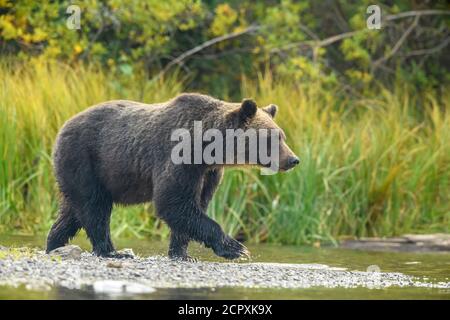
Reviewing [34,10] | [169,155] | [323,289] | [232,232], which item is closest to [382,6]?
[34,10]

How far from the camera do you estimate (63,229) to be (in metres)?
9.77

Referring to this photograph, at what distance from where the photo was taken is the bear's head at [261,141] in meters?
9.16

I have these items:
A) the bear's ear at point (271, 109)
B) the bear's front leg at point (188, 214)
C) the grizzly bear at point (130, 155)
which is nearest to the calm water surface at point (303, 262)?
the grizzly bear at point (130, 155)

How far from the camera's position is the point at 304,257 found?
10539 millimetres

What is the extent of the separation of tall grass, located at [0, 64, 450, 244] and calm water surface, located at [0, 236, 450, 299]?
658mm

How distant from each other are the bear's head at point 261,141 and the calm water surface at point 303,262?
123 centimetres

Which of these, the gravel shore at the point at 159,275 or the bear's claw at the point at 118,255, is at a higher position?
the gravel shore at the point at 159,275

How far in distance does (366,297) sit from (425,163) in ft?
20.3

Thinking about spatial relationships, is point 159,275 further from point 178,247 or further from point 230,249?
point 178,247

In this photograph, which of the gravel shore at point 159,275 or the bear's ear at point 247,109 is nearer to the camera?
the gravel shore at point 159,275

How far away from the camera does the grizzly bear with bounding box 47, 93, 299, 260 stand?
30.2 ft

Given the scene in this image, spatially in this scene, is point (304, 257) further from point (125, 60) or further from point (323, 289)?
point (125, 60)

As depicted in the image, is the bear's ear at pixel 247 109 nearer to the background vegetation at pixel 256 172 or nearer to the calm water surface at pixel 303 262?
the calm water surface at pixel 303 262

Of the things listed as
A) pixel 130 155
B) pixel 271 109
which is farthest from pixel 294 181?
pixel 130 155
